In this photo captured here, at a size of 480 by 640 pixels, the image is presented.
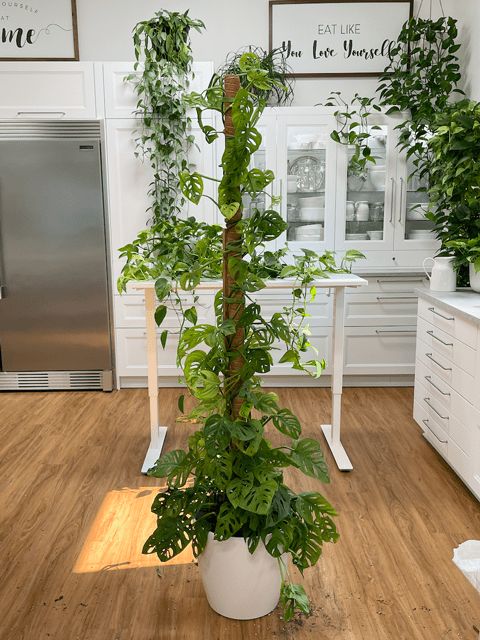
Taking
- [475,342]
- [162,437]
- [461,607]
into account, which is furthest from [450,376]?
Result: [162,437]

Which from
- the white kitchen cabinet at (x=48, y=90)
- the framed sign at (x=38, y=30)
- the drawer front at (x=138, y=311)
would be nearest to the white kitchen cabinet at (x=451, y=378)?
the drawer front at (x=138, y=311)

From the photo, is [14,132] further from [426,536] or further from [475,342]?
[426,536]

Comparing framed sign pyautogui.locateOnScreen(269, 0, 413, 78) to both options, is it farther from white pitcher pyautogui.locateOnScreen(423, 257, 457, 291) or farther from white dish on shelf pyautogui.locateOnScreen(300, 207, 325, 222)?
white pitcher pyautogui.locateOnScreen(423, 257, 457, 291)

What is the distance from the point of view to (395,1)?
4188 millimetres

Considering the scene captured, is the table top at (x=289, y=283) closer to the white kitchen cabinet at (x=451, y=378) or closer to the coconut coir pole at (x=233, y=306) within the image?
the white kitchen cabinet at (x=451, y=378)

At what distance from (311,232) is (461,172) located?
1.17 m

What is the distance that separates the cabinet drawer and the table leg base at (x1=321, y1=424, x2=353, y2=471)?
0.98 m

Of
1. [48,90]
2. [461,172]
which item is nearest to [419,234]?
[461,172]

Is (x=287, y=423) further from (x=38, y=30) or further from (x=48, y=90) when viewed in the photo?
(x=38, y=30)

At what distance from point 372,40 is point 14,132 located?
2.51 meters

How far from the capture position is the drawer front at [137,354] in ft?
13.7

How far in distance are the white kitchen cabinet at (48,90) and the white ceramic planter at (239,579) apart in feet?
9.97

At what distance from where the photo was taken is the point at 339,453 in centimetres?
309

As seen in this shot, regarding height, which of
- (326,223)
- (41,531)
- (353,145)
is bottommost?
(41,531)
